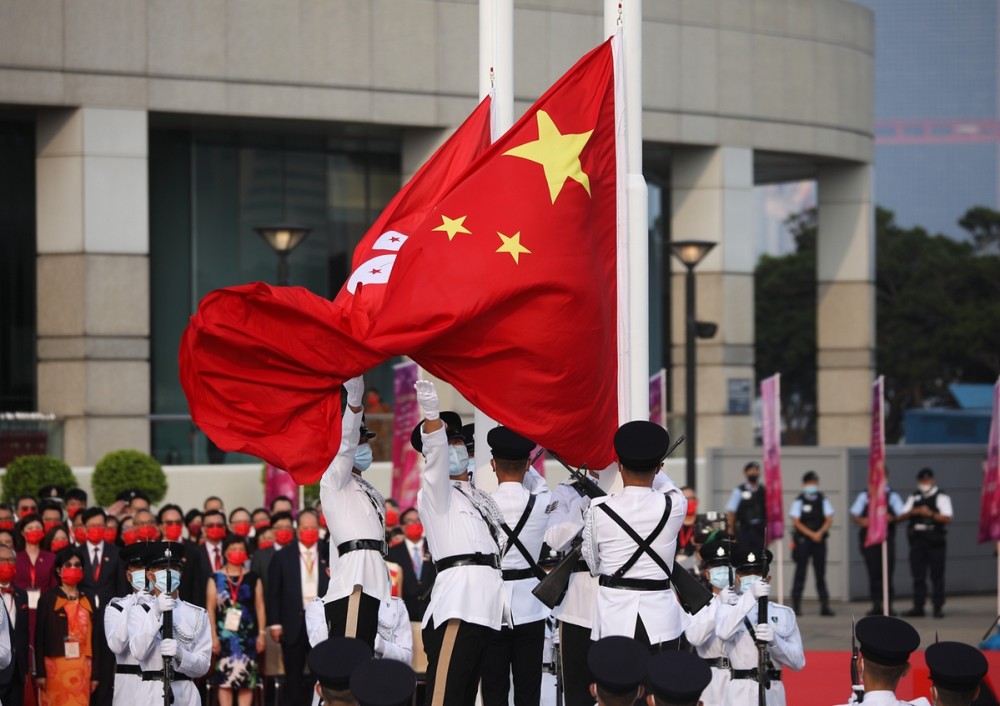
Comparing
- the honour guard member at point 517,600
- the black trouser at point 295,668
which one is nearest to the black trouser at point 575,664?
the honour guard member at point 517,600

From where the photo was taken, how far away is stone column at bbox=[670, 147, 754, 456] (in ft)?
89.8

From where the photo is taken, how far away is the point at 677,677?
6.14 m

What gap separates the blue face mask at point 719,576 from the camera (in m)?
10.5

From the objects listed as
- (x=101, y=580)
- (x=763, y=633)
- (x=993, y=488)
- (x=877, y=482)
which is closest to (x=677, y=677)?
(x=763, y=633)

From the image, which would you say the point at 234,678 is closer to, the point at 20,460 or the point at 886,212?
the point at 20,460

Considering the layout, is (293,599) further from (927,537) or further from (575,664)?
(927,537)

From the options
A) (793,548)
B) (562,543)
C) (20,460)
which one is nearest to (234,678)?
(562,543)

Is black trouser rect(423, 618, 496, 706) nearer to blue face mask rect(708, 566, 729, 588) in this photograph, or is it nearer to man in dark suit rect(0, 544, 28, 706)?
blue face mask rect(708, 566, 729, 588)

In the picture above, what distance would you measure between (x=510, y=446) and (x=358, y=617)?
1282 mm

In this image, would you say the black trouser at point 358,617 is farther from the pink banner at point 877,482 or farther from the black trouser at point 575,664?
the pink banner at point 877,482

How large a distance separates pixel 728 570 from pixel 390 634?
6.78 feet

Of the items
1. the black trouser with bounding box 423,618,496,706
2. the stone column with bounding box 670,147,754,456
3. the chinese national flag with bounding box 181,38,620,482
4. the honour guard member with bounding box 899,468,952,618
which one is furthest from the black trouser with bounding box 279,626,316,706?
the stone column with bounding box 670,147,754,456

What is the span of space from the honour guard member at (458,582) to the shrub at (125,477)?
41.5 ft

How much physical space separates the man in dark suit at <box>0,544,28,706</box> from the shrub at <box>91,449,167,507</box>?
9167 millimetres
